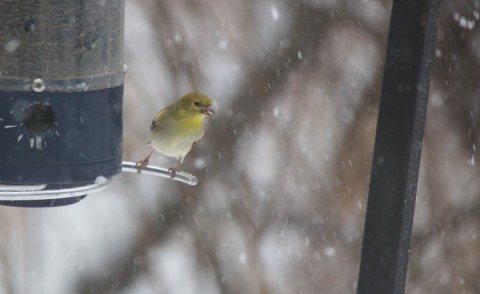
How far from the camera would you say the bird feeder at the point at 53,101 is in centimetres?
267

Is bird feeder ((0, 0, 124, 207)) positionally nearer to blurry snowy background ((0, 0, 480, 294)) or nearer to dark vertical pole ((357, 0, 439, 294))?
dark vertical pole ((357, 0, 439, 294))

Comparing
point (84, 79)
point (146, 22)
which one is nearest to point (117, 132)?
point (84, 79)

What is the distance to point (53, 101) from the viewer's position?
8.90 feet

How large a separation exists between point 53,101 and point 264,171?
8.27 ft

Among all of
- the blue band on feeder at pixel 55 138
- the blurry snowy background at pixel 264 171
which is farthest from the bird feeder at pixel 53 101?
the blurry snowy background at pixel 264 171

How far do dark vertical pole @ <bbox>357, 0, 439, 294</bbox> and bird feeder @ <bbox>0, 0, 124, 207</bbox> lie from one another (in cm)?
89

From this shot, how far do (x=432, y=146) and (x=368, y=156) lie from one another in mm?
346

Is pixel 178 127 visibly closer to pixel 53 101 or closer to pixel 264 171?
pixel 53 101

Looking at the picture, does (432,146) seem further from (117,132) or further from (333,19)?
(117,132)

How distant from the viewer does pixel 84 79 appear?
2.77 metres

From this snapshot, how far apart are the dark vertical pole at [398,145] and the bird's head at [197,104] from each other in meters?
1.27

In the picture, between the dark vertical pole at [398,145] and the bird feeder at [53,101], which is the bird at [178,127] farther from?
the dark vertical pole at [398,145]

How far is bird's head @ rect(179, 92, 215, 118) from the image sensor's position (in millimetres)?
3287

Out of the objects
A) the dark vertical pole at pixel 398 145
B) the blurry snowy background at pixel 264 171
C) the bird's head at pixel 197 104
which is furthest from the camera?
the blurry snowy background at pixel 264 171
